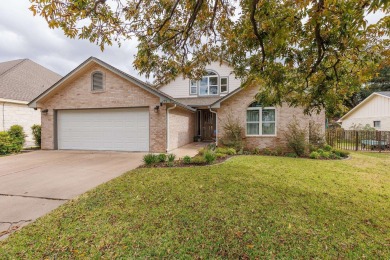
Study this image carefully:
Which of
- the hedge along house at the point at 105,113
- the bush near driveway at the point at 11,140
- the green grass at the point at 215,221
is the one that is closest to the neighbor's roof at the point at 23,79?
the bush near driveway at the point at 11,140

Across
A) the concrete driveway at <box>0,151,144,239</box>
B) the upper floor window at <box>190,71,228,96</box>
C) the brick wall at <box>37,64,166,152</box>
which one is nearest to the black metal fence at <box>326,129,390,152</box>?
the upper floor window at <box>190,71,228,96</box>

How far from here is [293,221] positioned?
3637mm

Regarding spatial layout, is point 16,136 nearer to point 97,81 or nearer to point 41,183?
point 97,81

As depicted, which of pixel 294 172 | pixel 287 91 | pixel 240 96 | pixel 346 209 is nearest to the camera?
pixel 346 209

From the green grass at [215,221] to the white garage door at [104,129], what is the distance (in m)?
6.01

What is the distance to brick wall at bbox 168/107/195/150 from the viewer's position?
12016 millimetres

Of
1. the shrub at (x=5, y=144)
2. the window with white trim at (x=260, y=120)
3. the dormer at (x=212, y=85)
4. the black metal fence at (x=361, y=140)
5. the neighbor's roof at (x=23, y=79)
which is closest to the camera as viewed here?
the shrub at (x=5, y=144)

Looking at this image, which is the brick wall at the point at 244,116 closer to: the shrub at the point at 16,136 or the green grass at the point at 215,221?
the green grass at the point at 215,221

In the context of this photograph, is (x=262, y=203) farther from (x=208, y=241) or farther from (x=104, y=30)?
(x=104, y=30)

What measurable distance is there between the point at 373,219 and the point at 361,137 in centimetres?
1332

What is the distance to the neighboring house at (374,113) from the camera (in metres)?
19.3

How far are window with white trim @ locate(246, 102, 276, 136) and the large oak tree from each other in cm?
522

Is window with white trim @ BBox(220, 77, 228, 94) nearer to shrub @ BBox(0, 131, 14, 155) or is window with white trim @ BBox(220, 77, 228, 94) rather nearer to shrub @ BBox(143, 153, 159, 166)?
shrub @ BBox(143, 153, 159, 166)

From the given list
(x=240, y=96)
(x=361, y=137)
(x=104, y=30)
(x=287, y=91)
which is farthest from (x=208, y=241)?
(x=361, y=137)
